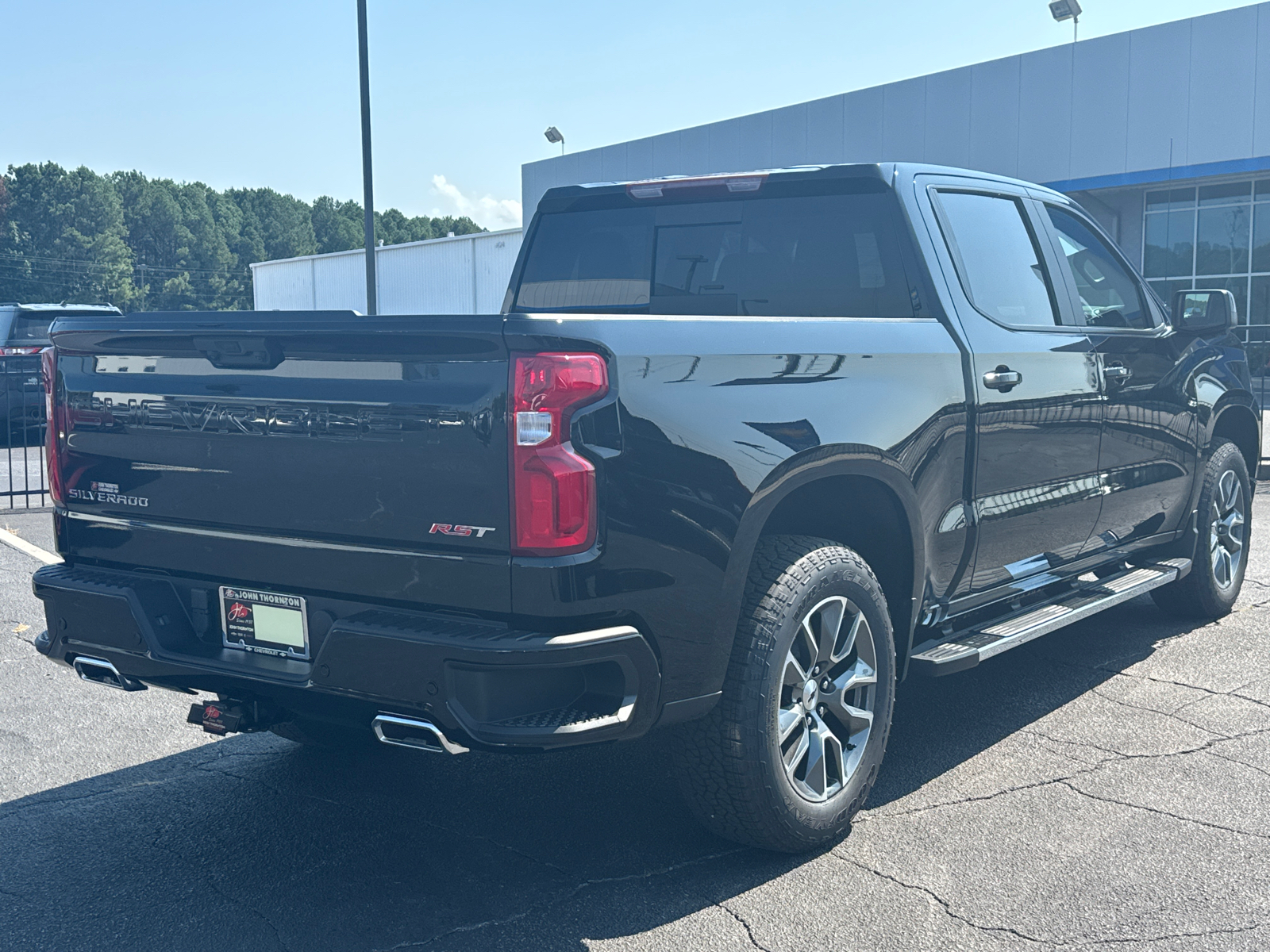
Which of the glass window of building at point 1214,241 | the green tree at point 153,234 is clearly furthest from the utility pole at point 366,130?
the green tree at point 153,234

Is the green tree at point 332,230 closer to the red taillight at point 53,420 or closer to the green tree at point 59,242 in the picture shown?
the green tree at point 59,242

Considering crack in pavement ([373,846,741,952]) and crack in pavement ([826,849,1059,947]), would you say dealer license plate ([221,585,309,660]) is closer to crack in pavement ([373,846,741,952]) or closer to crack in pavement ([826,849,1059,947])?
crack in pavement ([373,846,741,952])

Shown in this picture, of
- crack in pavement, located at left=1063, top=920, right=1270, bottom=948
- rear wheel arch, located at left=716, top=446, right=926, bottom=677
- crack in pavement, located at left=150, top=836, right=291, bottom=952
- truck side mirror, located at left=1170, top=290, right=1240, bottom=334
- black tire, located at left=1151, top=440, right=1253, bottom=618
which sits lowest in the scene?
crack in pavement, located at left=1063, top=920, right=1270, bottom=948

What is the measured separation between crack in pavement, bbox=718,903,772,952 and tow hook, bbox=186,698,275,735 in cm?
135

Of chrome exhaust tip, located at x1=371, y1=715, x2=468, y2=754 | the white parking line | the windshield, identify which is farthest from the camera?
the white parking line

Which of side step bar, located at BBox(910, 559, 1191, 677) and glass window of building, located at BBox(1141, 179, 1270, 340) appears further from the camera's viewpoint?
glass window of building, located at BBox(1141, 179, 1270, 340)

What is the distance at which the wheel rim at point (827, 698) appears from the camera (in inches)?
139

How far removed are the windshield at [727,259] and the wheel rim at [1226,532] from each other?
2821 millimetres

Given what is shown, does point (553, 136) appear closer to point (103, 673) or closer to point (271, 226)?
point (103, 673)

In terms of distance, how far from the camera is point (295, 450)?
316 cm

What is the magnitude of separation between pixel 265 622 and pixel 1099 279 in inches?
151

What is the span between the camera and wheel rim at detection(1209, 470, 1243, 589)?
6227 millimetres

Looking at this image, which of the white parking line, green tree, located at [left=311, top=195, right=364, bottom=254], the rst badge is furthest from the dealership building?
green tree, located at [left=311, top=195, right=364, bottom=254]

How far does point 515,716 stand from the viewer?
293 cm
